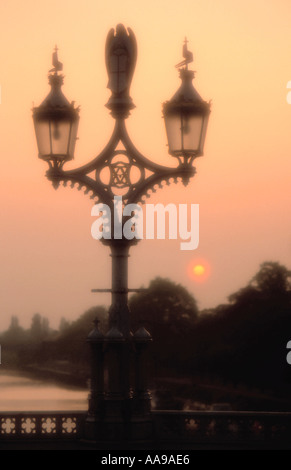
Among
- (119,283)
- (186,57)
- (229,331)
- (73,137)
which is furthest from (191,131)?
(229,331)

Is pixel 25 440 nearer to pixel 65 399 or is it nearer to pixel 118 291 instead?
pixel 118 291

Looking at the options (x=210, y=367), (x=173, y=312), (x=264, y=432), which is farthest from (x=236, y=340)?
(x=264, y=432)

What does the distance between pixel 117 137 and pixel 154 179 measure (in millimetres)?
828

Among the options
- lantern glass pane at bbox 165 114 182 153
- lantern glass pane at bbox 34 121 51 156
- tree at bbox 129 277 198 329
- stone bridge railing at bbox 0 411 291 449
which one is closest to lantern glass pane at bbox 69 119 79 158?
lantern glass pane at bbox 34 121 51 156

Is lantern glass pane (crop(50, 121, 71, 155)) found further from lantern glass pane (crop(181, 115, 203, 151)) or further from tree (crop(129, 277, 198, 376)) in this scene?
tree (crop(129, 277, 198, 376))

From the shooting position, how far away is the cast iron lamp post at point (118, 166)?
17078 mm

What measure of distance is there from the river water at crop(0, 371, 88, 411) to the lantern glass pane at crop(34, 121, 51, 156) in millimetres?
95637

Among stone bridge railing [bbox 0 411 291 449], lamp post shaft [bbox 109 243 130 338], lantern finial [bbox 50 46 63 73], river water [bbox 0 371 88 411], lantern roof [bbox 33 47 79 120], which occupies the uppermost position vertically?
lantern finial [bbox 50 46 63 73]

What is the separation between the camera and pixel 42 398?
159 m

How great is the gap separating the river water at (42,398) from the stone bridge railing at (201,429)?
91791 mm

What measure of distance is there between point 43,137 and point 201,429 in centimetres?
616

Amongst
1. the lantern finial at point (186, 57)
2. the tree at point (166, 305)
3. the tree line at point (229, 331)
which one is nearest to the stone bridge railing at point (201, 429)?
the lantern finial at point (186, 57)

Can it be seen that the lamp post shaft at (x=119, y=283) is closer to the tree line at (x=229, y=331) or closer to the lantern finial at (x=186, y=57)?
the lantern finial at (x=186, y=57)

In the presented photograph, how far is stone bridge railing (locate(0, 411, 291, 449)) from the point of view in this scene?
65.7ft
